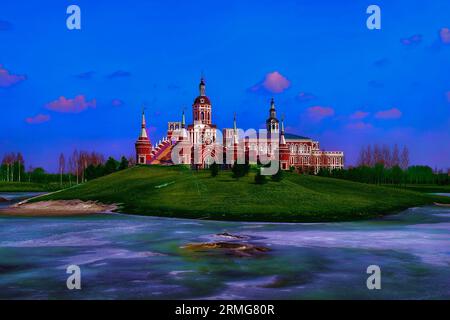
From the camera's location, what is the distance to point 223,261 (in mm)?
25281

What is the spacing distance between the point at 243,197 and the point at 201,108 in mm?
66849

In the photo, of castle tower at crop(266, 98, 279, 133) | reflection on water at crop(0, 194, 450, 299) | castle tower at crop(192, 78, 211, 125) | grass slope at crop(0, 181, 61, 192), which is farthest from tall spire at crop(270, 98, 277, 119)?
reflection on water at crop(0, 194, 450, 299)

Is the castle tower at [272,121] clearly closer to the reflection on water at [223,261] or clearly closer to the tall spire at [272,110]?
the tall spire at [272,110]

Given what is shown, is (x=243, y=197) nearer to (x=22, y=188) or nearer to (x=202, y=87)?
(x=202, y=87)

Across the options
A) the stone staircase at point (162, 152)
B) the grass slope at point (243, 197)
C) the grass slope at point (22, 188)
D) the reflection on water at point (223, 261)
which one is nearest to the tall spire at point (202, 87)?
the stone staircase at point (162, 152)

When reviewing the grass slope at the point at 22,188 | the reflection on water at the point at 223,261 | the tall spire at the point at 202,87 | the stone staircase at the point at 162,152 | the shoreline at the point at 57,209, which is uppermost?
the tall spire at the point at 202,87

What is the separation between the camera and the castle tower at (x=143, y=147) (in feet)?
347

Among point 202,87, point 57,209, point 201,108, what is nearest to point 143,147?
point 201,108

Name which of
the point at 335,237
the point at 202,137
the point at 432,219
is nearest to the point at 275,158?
the point at 202,137

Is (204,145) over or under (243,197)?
over

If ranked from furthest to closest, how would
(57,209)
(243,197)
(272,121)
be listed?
(272,121)
(57,209)
(243,197)

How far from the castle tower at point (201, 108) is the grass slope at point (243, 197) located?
38.3 meters

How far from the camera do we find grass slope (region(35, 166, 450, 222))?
49812 mm

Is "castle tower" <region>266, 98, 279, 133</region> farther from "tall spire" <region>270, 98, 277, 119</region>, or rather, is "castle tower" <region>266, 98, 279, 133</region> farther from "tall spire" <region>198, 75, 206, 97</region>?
"tall spire" <region>198, 75, 206, 97</region>
